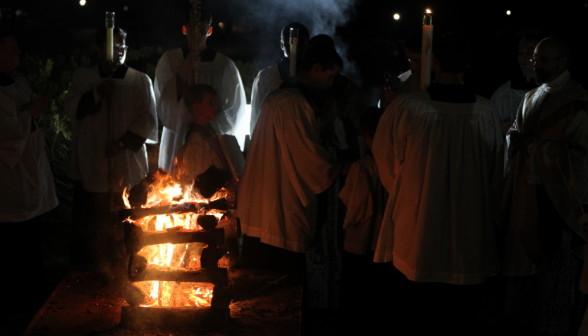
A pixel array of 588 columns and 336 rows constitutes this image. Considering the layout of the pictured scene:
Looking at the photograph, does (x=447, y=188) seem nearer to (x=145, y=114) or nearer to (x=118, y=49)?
(x=145, y=114)

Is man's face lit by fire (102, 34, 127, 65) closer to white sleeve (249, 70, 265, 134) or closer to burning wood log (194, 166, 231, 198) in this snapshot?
white sleeve (249, 70, 265, 134)

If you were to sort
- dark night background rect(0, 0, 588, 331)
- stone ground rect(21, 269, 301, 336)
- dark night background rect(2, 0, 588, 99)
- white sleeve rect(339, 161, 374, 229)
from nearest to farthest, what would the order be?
1. stone ground rect(21, 269, 301, 336)
2. white sleeve rect(339, 161, 374, 229)
3. dark night background rect(0, 0, 588, 331)
4. dark night background rect(2, 0, 588, 99)

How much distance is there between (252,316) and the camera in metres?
4.11

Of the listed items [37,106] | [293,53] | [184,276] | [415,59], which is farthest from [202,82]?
[184,276]

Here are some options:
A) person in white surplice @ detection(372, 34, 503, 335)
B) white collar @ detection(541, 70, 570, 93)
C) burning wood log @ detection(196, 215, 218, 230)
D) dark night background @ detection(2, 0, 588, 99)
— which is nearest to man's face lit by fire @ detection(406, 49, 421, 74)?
dark night background @ detection(2, 0, 588, 99)

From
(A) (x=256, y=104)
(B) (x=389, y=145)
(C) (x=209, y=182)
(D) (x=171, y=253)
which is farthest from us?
(A) (x=256, y=104)

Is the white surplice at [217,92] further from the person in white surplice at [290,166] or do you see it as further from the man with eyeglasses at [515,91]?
the man with eyeglasses at [515,91]

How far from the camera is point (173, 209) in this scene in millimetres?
4199

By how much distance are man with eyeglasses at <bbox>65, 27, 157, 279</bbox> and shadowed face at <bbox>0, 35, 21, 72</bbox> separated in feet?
2.85

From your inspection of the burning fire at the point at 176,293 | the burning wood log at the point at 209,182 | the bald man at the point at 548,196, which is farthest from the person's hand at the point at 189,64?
the bald man at the point at 548,196

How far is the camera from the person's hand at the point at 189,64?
5234 millimetres

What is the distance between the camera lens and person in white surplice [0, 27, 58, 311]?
5008mm

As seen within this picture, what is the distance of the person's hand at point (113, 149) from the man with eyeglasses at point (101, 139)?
12 millimetres

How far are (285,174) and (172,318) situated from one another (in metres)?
1.38
